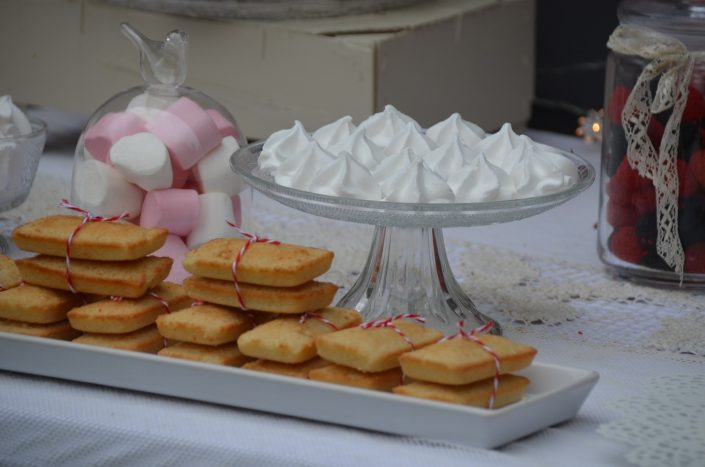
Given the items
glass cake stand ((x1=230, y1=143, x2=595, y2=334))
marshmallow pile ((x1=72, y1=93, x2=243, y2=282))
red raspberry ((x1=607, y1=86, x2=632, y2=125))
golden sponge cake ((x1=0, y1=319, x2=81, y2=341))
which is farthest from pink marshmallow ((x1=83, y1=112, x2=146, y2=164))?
red raspberry ((x1=607, y1=86, x2=632, y2=125))

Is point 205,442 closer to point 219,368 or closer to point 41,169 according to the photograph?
point 219,368

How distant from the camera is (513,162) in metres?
0.89

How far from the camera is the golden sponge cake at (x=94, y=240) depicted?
803 millimetres

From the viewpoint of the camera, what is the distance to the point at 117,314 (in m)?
0.79

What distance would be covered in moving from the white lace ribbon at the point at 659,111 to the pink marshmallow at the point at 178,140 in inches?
14.9

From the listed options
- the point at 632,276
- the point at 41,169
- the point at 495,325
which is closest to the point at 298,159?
the point at 495,325

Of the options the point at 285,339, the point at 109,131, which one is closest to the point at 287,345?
the point at 285,339

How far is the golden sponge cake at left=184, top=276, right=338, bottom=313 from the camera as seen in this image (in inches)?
30.1

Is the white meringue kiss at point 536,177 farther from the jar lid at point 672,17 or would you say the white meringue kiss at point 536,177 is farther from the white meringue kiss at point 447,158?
the jar lid at point 672,17

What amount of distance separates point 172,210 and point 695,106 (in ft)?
1.50

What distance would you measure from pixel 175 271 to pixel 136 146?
4.2 inches

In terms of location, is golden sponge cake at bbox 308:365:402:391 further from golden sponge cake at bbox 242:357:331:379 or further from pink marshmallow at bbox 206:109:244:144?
pink marshmallow at bbox 206:109:244:144

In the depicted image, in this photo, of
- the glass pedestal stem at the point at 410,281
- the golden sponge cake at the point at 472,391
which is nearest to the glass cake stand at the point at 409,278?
the glass pedestal stem at the point at 410,281

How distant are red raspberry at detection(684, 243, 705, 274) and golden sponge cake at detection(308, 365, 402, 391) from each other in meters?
0.42
